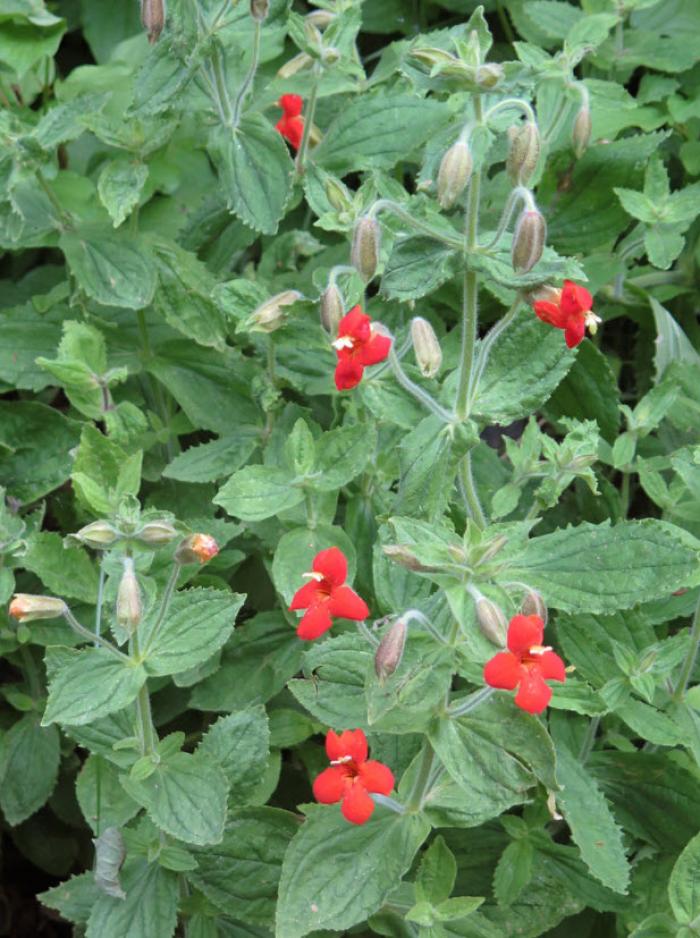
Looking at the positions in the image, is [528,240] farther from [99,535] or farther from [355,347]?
[99,535]

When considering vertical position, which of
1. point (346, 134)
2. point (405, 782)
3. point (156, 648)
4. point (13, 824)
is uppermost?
point (346, 134)

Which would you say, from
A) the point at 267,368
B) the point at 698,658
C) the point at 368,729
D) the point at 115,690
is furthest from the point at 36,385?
the point at 698,658

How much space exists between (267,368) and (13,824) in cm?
107

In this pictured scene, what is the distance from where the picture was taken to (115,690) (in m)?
1.94

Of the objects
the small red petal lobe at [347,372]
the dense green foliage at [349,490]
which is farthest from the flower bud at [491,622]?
the small red petal lobe at [347,372]

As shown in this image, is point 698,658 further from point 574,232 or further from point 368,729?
point 574,232

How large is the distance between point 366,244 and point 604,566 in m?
0.61

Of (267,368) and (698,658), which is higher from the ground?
(267,368)

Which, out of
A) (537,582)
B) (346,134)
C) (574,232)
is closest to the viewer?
(537,582)

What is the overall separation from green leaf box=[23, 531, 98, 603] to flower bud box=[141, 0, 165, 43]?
94cm

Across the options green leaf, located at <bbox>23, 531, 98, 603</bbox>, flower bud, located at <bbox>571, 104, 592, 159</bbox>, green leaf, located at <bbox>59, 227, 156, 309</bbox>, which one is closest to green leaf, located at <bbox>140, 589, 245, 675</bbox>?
green leaf, located at <bbox>23, 531, 98, 603</bbox>

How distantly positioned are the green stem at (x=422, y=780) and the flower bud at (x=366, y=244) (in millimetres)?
767

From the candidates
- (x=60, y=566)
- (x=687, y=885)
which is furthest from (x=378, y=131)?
(x=687, y=885)

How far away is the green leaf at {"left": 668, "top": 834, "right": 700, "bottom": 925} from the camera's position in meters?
2.04
